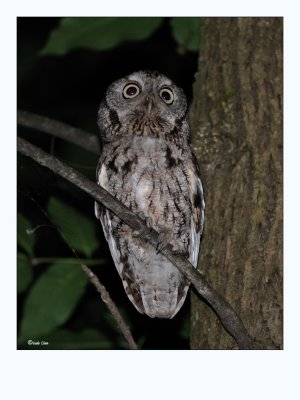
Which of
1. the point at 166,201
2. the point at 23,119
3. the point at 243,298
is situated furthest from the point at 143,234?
the point at 23,119

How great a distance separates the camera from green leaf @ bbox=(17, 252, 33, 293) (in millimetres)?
2242

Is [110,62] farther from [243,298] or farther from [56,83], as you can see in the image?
[243,298]

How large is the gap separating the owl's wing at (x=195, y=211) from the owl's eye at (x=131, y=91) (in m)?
0.38

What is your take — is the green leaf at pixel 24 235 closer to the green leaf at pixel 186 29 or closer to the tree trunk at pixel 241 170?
the tree trunk at pixel 241 170

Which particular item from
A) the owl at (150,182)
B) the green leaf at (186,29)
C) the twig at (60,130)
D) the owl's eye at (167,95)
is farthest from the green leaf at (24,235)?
the green leaf at (186,29)

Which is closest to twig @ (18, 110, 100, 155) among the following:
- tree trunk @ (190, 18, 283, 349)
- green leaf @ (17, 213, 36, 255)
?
tree trunk @ (190, 18, 283, 349)

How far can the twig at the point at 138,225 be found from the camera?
179 centimetres

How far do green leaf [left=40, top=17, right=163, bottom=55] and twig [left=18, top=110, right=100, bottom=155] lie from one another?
0.46 m

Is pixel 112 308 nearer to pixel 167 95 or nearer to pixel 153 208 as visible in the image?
pixel 153 208

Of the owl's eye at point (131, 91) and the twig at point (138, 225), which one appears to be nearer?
the twig at point (138, 225)

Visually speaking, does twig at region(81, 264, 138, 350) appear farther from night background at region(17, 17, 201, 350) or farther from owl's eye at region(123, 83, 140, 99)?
owl's eye at region(123, 83, 140, 99)

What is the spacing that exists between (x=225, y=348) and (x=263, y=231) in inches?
18.9

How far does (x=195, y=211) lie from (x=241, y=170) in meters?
0.26

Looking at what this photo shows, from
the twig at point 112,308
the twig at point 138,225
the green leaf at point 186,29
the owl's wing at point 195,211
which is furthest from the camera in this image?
the green leaf at point 186,29
